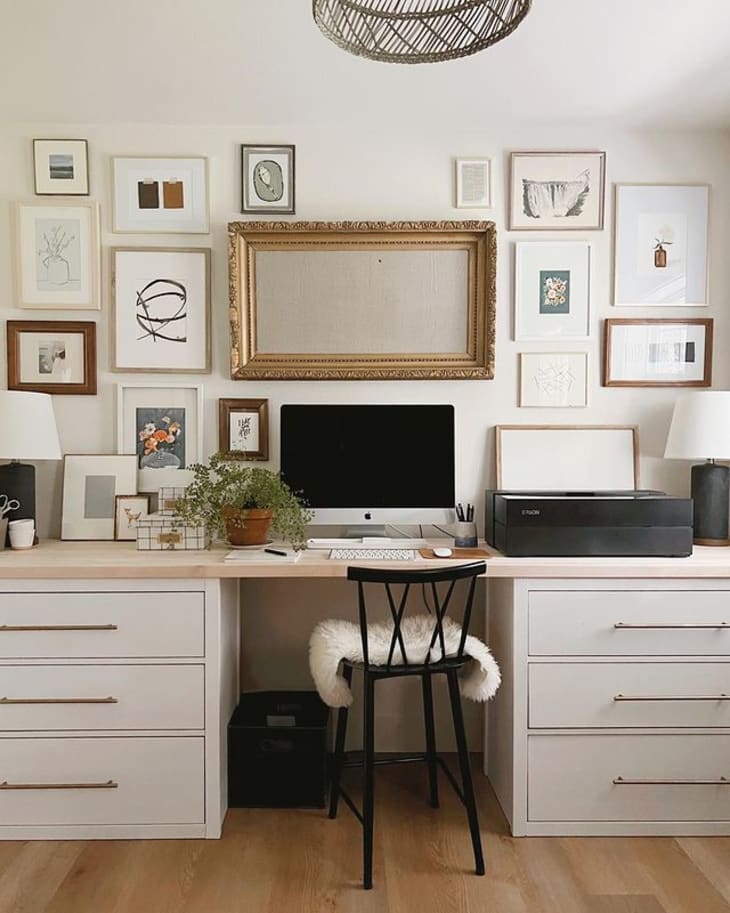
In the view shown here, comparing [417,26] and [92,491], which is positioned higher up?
[417,26]

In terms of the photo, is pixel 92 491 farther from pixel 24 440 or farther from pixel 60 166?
pixel 60 166

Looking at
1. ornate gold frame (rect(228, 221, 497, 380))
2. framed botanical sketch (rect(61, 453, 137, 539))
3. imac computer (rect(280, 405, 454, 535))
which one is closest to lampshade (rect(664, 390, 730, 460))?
ornate gold frame (rect(228, 221, 497, 380))

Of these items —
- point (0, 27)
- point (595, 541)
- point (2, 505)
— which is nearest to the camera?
point (0, 27)

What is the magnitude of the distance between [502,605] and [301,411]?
39.0 inches

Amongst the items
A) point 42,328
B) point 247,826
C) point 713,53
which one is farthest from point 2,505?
point 713,53

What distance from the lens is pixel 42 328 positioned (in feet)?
9.38

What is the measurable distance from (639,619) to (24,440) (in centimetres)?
214

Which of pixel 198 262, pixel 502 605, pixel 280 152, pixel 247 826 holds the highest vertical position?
pixel 280 152

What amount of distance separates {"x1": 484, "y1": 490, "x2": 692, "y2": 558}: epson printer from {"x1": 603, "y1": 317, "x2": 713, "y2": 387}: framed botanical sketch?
2.20 feet

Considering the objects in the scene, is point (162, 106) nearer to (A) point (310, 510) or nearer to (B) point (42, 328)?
(B) point (42, 328)

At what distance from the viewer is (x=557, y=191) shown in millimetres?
2865

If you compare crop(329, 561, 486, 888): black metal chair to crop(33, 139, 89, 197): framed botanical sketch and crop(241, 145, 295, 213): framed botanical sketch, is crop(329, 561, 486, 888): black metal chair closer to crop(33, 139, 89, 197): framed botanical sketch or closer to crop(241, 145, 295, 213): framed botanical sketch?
crop(241, 145, 295, 213): framed botanical sketch

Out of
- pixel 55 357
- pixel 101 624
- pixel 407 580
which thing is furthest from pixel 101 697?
pixel 55 357

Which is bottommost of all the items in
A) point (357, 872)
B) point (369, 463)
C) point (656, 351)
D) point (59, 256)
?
point (357, 872)
